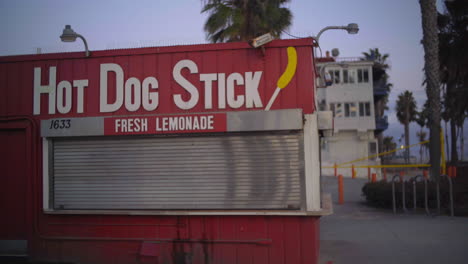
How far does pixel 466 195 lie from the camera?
13.6 metres

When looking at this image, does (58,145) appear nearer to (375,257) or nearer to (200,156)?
(200,156)

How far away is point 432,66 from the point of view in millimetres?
15062

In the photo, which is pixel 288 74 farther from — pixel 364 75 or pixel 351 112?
pixel 364 75

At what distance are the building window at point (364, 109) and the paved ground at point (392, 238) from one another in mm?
27131

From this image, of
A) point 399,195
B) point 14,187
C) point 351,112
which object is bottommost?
point 399,195

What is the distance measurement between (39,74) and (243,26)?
1150 centimetres

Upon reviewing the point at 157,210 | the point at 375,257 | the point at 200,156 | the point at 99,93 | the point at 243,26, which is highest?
the point at 243,26

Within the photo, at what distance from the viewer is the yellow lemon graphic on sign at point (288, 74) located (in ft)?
24.5

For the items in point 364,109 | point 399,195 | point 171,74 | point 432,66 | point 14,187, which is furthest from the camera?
point 364,109

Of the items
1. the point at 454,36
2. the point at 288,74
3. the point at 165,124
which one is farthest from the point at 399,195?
the point at 454,36

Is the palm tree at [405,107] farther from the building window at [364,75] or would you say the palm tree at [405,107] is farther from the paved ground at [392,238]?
the paved ground at [392,238]

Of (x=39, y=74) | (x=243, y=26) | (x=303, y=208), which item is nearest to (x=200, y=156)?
(x=303, y=208)

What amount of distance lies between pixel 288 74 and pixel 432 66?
964 centimetres

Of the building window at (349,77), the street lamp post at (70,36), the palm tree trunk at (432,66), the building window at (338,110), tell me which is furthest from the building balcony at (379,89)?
the street lamp post at (70,36)
